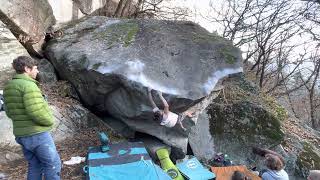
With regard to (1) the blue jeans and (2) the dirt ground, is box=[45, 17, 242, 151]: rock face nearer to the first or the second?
(2) the dirt ground

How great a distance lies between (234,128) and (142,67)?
7.86 ft

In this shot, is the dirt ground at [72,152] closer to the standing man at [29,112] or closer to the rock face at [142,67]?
the rock face at [142,67]

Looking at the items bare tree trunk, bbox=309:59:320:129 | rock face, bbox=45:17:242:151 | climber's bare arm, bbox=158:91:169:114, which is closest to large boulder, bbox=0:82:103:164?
rock face, bbox=45:17:242:151

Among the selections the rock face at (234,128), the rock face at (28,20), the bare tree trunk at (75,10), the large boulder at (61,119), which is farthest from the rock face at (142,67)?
the bare tree trunk at (75,10)

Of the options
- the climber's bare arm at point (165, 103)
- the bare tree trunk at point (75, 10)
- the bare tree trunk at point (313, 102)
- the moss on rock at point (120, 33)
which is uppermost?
the bare tree trunk at point (75, 10)

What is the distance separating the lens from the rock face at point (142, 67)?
18.6 ft

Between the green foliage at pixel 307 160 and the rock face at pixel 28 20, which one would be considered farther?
the green foliage at pixel 307 160

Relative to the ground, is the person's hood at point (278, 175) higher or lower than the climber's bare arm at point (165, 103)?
lower

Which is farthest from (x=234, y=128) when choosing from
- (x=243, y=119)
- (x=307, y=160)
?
(x=307, y=160)

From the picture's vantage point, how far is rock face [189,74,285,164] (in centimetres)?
691

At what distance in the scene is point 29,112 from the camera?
3.70 meters

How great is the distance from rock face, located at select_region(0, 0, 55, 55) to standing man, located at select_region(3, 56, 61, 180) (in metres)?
3.17

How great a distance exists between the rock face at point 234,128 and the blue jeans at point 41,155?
3.10 m

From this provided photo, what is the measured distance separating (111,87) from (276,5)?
721 centimetres
